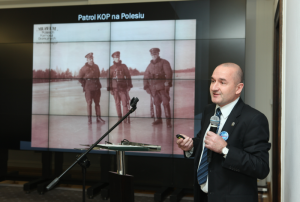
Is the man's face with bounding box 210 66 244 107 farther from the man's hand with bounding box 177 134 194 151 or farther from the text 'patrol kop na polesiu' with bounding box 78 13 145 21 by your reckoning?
the text 'patrol kop na polesiu' with bounding box 78 13 145 21

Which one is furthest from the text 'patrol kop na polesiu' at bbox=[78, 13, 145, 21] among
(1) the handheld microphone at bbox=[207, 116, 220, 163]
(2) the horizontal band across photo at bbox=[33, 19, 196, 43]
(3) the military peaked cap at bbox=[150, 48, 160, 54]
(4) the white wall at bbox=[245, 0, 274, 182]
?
(1) the handheld microphone at bbox=[207, 116, 220, 163]

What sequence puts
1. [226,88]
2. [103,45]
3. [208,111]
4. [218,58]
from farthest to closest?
1. [103,45]
2. [218,58]
3. [208,111]
4. [226,88]

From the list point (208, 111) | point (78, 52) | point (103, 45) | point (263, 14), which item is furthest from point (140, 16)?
point (208, 111)

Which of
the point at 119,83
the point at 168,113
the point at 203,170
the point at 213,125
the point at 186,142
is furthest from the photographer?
the point at 119,83

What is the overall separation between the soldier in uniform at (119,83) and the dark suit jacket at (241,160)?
3060 mm

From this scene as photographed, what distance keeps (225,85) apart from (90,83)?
343cm

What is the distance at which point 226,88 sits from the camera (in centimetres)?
209

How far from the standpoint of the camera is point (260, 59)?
5.35 metres

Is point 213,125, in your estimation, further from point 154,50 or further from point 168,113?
point 154,50

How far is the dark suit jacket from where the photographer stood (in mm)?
1894

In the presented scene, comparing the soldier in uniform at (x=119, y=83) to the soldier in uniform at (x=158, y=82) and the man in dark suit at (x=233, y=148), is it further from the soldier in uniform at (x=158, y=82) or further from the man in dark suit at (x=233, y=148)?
the man in dark suit at (x=233, y=148)

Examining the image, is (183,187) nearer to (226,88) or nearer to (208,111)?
(208,111)

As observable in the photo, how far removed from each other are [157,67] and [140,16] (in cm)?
85

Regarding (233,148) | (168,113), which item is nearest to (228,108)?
(233,148)
